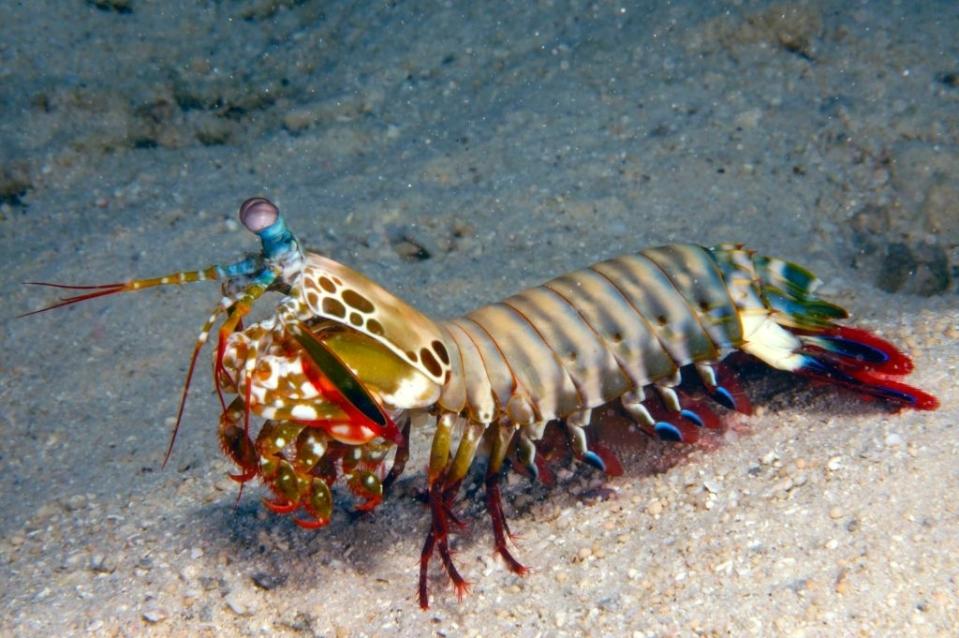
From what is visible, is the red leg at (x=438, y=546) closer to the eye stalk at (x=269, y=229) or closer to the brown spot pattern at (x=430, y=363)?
the brown spot pattern at (x=430, y=363)


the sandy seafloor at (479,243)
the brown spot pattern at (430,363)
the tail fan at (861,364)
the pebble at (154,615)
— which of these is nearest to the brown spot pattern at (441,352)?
the brown spot pattern at (430,363)

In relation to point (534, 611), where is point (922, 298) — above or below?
above

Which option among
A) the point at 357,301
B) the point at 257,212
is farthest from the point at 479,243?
the point at 257,212

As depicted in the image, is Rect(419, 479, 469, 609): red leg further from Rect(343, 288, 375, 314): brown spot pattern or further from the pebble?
the pebble

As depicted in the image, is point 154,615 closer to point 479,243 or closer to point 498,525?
point 498,525

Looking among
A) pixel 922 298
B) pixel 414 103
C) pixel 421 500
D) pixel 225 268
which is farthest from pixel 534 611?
pixel 414 103

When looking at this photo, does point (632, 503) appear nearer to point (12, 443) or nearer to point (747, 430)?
point (747, 430)

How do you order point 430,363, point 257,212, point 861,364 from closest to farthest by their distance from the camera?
point 257,212 → point 430,363 → point 861,364
